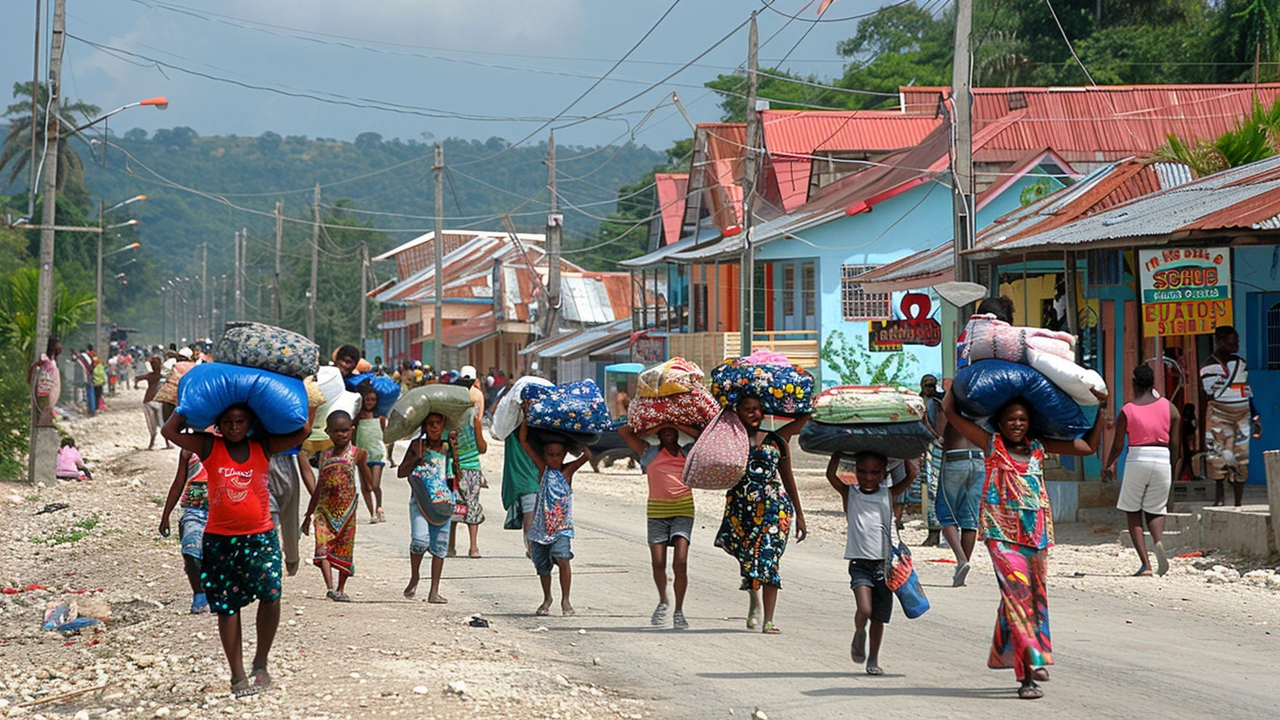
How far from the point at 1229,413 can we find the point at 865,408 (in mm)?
7778

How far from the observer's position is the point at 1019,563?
721 centimetres

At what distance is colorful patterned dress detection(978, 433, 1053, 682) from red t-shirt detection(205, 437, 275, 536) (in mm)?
3681

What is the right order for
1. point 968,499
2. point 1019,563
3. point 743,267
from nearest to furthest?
point 1019,563 → point 968,499 → point 743,267

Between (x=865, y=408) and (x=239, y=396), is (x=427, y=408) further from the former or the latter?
(x=865, y=408)

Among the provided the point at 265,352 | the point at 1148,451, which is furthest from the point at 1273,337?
the point at 265,352

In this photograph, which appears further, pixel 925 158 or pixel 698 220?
pixel 698 220

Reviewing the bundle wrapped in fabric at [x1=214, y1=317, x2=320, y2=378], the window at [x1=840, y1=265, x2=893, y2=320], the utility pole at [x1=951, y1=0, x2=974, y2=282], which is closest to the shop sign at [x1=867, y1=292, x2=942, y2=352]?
the utility pole at [x1=951, y1=0, x2=974, y2=282]

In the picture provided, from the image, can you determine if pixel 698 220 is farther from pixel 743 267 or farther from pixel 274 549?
pixel 274 549

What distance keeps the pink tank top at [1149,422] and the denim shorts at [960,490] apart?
1.43 metres

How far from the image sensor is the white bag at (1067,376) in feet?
23.6

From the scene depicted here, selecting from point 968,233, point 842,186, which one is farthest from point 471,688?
point 842,186

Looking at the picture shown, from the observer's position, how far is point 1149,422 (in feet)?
40.3

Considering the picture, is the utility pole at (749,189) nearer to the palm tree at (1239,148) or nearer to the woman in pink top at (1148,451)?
the palm tree at (1239,148)

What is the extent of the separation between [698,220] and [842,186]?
6.33 m
